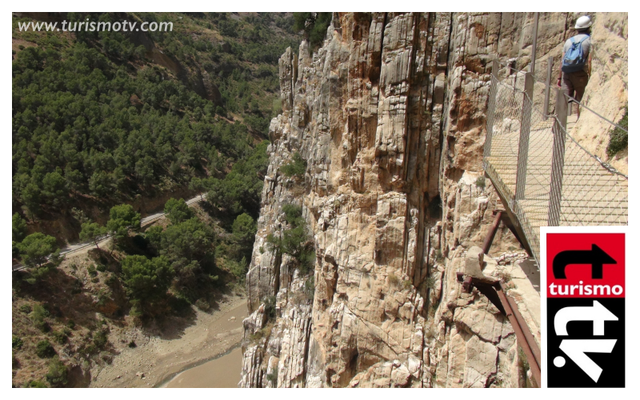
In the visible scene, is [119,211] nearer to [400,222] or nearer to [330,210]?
[330,210]

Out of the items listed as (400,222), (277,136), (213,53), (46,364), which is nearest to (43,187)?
(46,364)

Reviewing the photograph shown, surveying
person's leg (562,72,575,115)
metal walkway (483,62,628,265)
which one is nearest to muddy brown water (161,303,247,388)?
metal walkway (483,62,628,265)

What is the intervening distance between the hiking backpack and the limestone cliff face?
206 centimetres

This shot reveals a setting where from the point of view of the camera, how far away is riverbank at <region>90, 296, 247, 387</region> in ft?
67.4

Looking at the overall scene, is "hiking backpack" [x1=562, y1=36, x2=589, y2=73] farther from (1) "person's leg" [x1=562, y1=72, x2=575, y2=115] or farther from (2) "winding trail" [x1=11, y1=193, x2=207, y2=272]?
(2) "winding trail" [x1=11, y1=193, x2=207, y2=272]

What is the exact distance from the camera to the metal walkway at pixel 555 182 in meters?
3.94

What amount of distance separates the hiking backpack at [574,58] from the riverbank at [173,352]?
67.2 ft

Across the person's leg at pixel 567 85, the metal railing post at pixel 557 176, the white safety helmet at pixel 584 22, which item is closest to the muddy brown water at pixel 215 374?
the person's leg at pixel 567 85

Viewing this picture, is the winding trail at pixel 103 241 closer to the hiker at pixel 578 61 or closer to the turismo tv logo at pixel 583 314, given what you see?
the turismo tv logo at pixel 583 314

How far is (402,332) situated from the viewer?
10.6 m

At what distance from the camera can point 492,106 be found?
7812 mm

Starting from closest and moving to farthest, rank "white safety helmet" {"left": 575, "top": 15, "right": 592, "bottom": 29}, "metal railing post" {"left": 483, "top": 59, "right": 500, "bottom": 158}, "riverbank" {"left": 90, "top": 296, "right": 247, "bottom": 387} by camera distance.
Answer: "white safety helmet" {"left": 575, "top": 15, "right": 592, "bottom": 29}
"metal railing post" {"left": 483, "top": 59, "right": 500, "bottom": 158}
"riverbank" {"left": 90, "top": 296, "right": 247, "bottom": 387}

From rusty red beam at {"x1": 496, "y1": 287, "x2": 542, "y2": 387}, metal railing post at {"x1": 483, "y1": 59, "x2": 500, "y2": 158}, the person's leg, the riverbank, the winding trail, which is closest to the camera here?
rusty red beam at {"x1": 496, "y1": 287, "x2": 542, "y2": 387}

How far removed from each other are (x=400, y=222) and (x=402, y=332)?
9.52 feet
